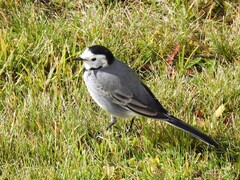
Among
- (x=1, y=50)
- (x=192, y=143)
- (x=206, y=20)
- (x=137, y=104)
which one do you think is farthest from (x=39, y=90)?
(x=206, y=20)

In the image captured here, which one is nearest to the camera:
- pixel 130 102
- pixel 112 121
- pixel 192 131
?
pixel 192 131

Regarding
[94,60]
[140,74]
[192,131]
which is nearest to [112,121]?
[94,60]

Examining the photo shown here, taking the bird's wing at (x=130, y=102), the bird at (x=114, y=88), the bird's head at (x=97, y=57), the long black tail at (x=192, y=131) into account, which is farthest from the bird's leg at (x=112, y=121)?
the long black tail at (x=192, y=131)

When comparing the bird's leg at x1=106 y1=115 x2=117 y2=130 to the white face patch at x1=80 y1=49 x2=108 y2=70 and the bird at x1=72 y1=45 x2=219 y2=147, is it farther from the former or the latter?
the white face patch at x1=80 y1=49 x2=108 y2=70

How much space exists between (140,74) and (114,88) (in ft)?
3.03

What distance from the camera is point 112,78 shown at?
18.1 feet

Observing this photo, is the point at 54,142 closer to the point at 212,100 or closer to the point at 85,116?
the point at 85,116

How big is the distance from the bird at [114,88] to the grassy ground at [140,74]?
0.65ft

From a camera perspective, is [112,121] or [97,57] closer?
[97,57]

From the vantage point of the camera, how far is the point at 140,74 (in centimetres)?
637

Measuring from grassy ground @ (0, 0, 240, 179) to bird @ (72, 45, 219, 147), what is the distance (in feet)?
0.65

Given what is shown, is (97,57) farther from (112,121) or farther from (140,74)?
(140,74)

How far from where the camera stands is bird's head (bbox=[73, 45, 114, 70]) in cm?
552

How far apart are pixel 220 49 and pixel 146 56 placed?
0.73 meters
